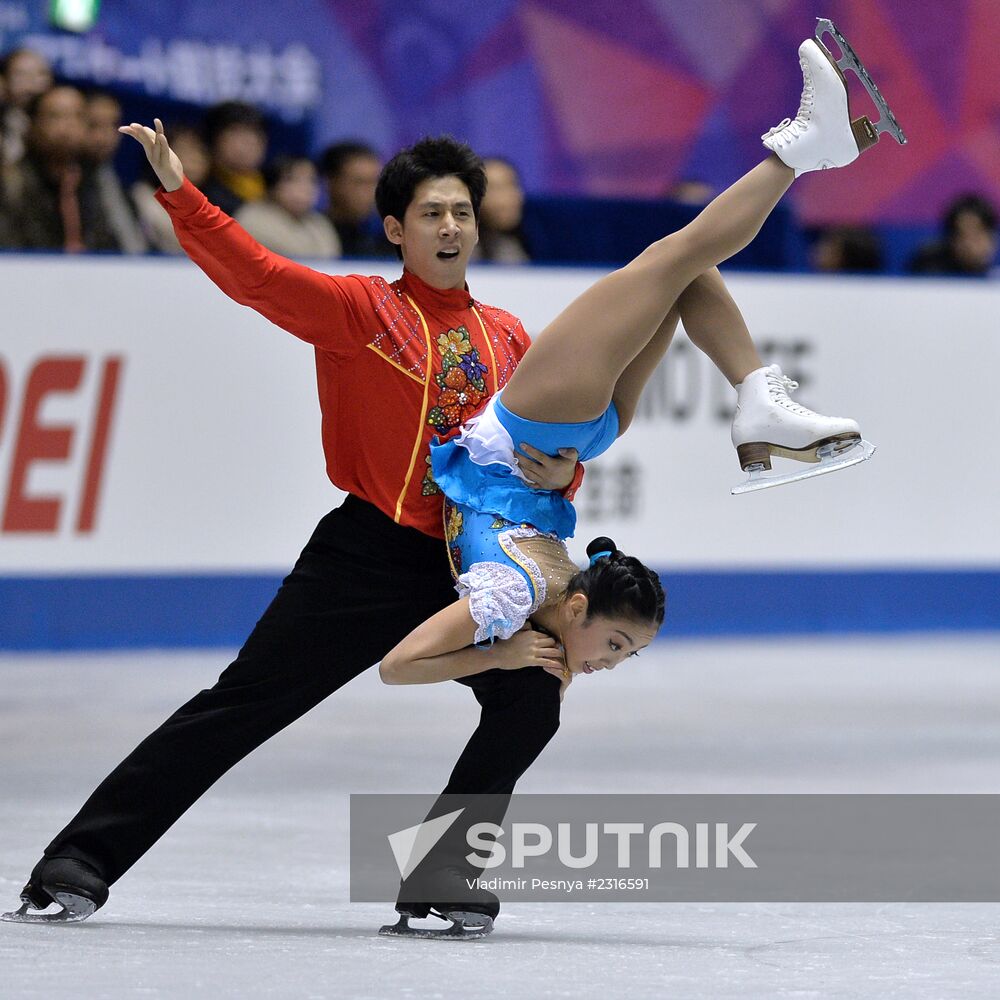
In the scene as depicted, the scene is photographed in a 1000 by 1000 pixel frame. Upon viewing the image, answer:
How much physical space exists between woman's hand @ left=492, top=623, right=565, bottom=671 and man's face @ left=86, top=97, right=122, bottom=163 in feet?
15.0

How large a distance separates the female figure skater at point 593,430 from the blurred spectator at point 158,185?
4222mm

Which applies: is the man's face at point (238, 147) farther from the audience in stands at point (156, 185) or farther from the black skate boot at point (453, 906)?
the black skate boot at point (453, 906)

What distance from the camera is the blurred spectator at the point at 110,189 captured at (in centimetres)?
711

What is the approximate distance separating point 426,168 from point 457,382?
400 millimetres

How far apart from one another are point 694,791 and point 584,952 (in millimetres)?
1583

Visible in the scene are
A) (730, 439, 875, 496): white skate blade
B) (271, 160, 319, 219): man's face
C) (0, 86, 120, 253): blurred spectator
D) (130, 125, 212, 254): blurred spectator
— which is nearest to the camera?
(730, 439, 875, 496): white skate blade

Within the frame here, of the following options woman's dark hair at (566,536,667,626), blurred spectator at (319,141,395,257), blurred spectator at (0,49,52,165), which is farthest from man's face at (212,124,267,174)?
woman's dark hair at (566,536,667,626)

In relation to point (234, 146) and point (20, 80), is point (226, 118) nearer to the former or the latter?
point (234, 146)

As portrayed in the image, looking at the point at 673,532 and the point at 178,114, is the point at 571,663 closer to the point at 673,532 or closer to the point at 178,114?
the point at 673,532

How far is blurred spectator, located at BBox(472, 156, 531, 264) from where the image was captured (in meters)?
7.68

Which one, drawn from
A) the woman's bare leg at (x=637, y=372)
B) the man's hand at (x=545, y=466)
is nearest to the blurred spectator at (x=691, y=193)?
the woman's bare leg at (x=637, y=372)

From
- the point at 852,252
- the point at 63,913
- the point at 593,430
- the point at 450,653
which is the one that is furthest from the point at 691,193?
the point at 63,913

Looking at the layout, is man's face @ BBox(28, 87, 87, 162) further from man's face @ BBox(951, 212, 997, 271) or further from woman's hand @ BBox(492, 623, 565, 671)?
woman's hand @ BBox(492, 623, 565, 671)

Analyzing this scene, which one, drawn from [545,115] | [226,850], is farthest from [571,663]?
[545,115]
